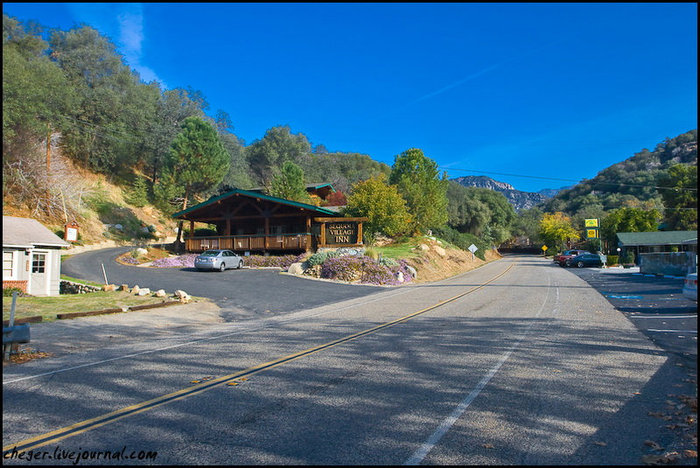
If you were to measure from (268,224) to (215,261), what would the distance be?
8.95 m

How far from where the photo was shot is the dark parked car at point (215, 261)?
2881cm

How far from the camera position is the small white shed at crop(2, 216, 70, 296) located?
64.4 ft

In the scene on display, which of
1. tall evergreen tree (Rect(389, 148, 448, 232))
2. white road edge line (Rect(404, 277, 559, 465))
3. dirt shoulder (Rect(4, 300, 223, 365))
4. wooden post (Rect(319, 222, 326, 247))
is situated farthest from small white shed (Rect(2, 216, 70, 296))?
tall evergreen tree (Rect(389, 148, 448, 232))

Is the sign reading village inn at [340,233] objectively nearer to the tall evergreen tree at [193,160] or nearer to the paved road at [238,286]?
the paved road at [238,286]

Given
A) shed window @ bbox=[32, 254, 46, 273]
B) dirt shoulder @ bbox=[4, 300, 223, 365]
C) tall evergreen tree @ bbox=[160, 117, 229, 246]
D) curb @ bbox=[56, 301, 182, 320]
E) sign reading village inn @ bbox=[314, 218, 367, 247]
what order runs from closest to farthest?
1. dirt shoulder @ bbox=[4, 300, 223, 365]
2. curb @ bbox=[56, 301, 182, 320]
3. shed window @ bbox=[32, 254, 46, 273]
4. sign reading village inn @ bbox=[314, 218, 367, 247]
5. tall evergreen tree @ bbox=[160, 117, 229, 246]

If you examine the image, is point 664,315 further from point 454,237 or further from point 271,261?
point 454,237

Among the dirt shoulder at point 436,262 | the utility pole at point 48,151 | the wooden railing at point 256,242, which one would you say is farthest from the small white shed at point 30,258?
the dirt shoulder at point 436,262

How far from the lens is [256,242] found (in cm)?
3562

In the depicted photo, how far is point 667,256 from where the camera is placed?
2931cm

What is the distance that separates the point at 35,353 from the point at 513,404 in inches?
356

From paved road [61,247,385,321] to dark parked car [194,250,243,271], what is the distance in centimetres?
50

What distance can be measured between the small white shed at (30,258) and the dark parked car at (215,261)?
858cm

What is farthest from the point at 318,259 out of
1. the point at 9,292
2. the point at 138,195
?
the point at 138,195

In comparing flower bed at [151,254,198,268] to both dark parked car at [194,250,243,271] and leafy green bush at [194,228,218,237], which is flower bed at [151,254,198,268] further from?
leafy green bush at [194,228,218,237]
